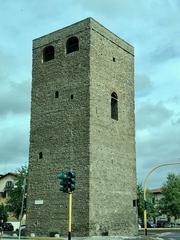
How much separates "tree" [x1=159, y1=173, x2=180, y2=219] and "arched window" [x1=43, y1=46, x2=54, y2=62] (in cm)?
4431

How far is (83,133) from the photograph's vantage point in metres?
34.7

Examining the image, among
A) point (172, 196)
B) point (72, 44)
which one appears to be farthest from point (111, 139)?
point (172, 196)

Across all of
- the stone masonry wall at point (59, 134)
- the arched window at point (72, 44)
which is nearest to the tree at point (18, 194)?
the stone masonry wall at point (59, 134)

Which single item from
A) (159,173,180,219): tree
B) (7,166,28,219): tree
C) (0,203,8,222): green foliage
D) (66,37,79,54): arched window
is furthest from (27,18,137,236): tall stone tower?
(159,173,180,219): tree

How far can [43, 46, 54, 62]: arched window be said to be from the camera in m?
39.5

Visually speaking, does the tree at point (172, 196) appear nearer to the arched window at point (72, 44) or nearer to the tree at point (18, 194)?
the tree at point (18, 194)

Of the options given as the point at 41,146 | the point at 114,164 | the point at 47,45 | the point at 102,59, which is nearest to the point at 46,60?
the point at 47,45

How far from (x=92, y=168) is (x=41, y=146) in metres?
5.49

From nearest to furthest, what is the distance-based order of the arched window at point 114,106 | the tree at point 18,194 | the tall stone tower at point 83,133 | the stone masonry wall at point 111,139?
the tall stone tower at point 83,133, the stone masonry wall at point 111,139, the arched window at point 114,106, the tree at point 18,194

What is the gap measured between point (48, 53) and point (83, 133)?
9209mm

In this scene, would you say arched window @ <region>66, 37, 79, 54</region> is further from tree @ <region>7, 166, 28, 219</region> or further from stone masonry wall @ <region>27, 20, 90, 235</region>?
tree @ <region>7, 166, 28, 219</region>

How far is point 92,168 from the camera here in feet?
111

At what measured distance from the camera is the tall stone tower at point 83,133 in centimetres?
3416

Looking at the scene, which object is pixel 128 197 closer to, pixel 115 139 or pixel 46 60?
pixel 115 139
